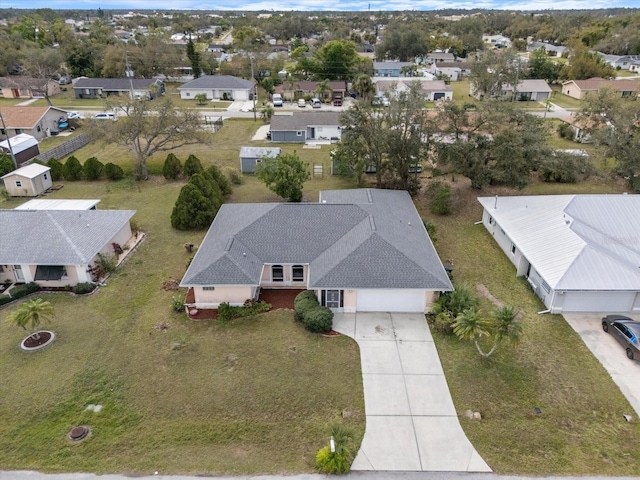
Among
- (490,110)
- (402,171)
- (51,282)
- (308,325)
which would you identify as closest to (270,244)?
(308,325)

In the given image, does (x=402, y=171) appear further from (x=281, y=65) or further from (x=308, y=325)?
(x=281, y=65)

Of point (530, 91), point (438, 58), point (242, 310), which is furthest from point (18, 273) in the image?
point (438, 58)

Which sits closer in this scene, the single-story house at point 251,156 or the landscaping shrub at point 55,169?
the landscaping shrub at point 55,169

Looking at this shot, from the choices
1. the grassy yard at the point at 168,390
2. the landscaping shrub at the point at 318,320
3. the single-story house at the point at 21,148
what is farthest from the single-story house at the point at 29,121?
the landscaping shrub at the point at 318,320

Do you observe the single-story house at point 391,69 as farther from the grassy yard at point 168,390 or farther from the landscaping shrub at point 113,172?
the grassy yard at point 168,390

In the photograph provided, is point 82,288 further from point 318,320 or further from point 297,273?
point 318,320

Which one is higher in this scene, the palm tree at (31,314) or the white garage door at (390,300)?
the palm tree at (31,314)
